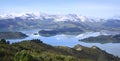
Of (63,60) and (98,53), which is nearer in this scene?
(63,60)

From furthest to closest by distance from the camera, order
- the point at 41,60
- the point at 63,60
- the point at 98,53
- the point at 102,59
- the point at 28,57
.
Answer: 1. the point at 98,53
2. the point at 102,59
3. the point at 63,60
4. the point at 41,60
5. the point at 28,57

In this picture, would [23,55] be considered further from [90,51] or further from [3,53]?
[90,51]

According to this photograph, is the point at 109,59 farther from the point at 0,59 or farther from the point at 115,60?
the point at 0,59

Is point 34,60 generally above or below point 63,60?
above

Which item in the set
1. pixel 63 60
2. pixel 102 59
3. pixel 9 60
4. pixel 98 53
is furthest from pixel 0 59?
pixel 98 53

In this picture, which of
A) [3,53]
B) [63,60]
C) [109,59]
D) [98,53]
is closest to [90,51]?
[98,53]

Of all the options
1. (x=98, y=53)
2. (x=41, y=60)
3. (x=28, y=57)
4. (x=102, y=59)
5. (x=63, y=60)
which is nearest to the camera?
(x=28, y=57)

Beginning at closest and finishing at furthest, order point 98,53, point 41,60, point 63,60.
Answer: point 41,60, point 63,60, point 98,53

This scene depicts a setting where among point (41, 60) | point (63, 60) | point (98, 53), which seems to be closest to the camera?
A: point (41, 60)

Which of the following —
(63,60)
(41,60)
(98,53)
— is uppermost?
(41,60)
